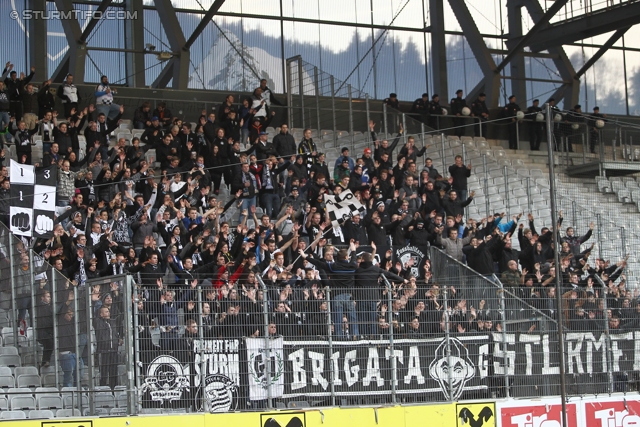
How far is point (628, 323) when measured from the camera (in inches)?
666

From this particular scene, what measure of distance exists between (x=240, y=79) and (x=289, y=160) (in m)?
10.5

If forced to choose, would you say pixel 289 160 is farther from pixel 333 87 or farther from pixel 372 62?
pixel 372 62

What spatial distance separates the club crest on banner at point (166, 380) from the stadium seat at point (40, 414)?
1.53m

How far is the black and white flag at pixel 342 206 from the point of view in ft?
69.2

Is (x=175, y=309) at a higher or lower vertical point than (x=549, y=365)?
higher

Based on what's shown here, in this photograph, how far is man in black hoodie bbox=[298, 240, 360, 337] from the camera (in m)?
14.9

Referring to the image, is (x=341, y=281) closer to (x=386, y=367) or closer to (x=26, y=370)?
(x=386, y=367)

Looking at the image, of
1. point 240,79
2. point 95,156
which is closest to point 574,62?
point 240,79

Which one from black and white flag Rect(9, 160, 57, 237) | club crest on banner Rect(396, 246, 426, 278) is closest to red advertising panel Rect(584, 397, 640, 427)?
club crest on banner Rect(396, 246, 426, 278)

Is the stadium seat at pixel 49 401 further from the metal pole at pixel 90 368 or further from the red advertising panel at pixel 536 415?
the red advertising panel at pixel 536 415

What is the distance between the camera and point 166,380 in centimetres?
1345

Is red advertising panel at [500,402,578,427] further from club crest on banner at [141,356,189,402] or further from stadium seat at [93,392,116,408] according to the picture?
stadium seat at [93,392,116,408]

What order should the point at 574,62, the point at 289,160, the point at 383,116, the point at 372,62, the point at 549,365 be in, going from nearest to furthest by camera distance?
the point at 549,365
the point at 289,160
the point at 383,116
the point at 372,62
the point at 574,62

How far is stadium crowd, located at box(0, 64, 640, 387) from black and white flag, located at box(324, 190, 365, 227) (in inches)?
7.4
